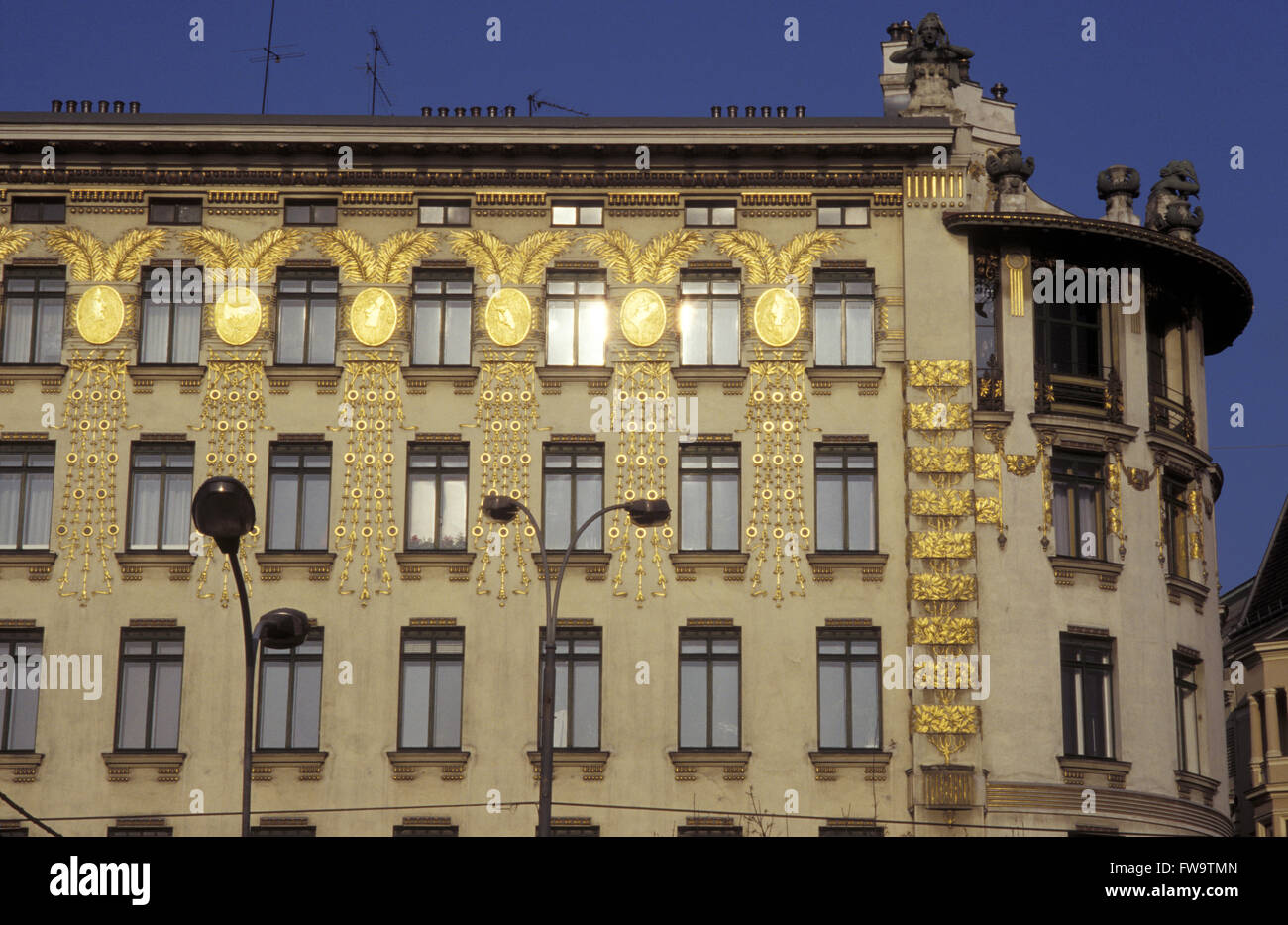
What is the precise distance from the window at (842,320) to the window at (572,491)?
5128 mm

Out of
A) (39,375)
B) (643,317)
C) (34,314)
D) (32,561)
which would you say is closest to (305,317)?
(39,375)

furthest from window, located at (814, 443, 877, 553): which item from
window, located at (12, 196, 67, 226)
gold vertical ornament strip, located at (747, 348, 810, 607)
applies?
window, located at (12, 196, 67, 226)

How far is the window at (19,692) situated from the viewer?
133ft

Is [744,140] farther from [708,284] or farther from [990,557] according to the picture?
[990,557]

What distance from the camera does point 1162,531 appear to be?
43.2 m

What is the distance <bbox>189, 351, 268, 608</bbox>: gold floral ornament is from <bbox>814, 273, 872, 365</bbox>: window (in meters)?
11.6

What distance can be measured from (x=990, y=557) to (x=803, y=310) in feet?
20.9

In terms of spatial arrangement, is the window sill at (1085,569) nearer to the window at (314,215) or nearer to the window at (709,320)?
the window at (709,320)

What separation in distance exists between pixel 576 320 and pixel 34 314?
1134 cm

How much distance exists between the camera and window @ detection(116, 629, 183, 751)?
132ft

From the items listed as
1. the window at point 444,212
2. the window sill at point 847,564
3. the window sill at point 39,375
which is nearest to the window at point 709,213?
the window at point 444,212

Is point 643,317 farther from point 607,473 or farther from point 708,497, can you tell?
point 708,497
